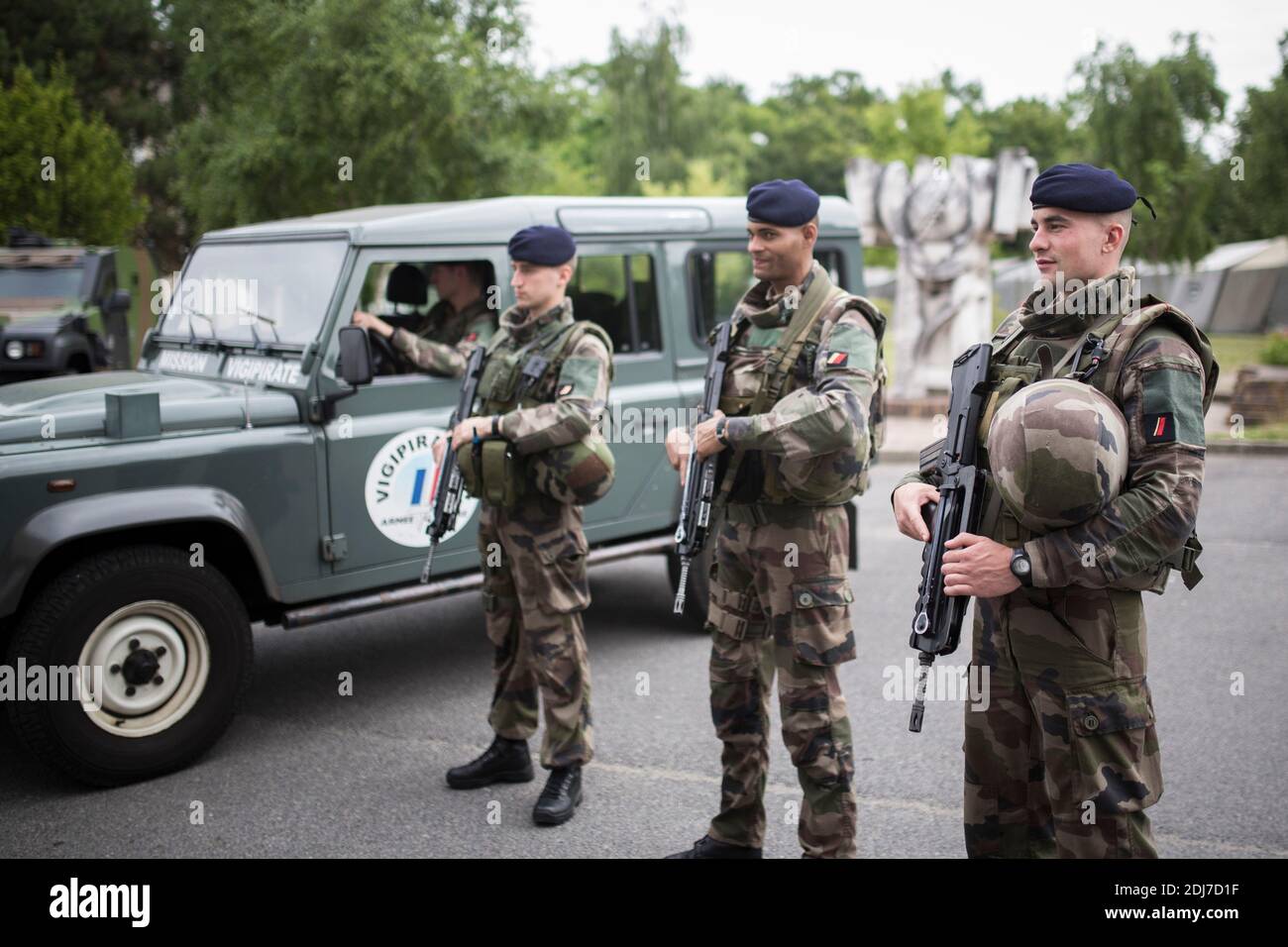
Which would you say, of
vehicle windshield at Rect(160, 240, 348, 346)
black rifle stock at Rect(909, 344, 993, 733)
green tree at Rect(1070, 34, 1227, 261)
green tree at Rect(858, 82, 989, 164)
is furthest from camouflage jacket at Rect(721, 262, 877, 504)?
green tree at Rect(858, 82, 989, 164)

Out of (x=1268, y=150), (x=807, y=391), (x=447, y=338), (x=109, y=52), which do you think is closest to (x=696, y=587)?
(x=447, y=338)

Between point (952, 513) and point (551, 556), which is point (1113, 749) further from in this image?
point (551, 556)

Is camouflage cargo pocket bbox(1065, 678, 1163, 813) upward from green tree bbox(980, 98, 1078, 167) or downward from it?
downward

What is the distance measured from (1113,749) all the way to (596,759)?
8.21 feet

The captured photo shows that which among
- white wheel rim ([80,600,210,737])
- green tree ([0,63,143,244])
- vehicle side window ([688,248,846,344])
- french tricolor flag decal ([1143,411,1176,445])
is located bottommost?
white wheel rim ([80,600,210,737])

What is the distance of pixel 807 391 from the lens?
3.24 meters

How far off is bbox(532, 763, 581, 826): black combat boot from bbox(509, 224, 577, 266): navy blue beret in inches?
69.4

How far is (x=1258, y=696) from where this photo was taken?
5.13m

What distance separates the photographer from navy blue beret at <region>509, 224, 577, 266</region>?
4.02m

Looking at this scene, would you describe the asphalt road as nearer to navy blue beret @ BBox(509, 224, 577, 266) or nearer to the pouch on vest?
the pouch on vest

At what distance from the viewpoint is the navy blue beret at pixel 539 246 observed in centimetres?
402
